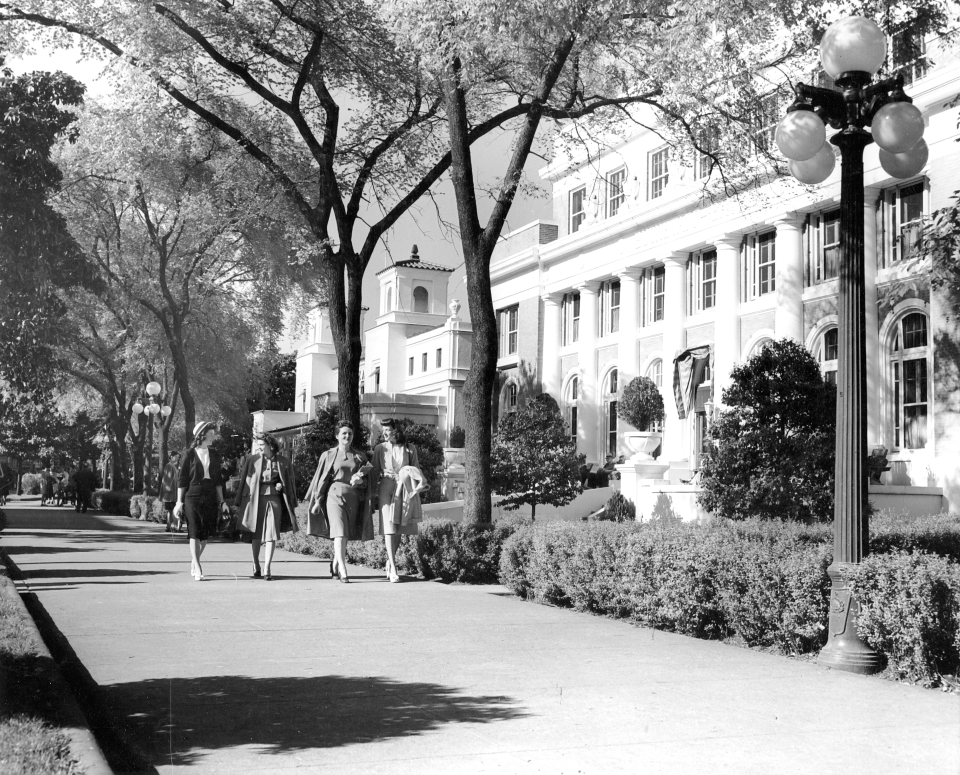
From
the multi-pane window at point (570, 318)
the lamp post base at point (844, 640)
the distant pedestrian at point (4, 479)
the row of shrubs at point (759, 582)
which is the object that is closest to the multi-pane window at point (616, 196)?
the multi-pane window at point (570, 318)

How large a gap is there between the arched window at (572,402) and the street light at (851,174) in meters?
29.7

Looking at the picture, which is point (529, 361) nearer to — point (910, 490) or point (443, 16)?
point (910, 490)

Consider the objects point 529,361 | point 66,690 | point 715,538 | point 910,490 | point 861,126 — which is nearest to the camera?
point 66,690

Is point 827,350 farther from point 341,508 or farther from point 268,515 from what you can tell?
point 268,515

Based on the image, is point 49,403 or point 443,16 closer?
point 443,16

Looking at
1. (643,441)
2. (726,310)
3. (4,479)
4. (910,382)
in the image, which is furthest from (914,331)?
(4,479)

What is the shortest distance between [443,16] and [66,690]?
33.9 feet

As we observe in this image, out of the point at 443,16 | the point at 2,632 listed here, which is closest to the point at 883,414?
the point at 443,16

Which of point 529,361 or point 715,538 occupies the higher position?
point 529,361

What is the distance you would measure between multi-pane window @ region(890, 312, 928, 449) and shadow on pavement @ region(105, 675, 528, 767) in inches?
801

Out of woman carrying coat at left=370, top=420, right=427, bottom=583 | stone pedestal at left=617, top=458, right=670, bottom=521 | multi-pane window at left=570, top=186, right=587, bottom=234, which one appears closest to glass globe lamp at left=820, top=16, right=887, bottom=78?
woman carrying coat at left=370, top=420, right=427, bottom=583

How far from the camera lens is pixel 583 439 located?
37156 mm

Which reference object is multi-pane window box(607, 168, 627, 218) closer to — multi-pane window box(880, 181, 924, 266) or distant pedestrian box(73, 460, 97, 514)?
multi-pane window box(880, 181, 924, 266)

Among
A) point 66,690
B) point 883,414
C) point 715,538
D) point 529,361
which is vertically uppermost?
point 529,361
